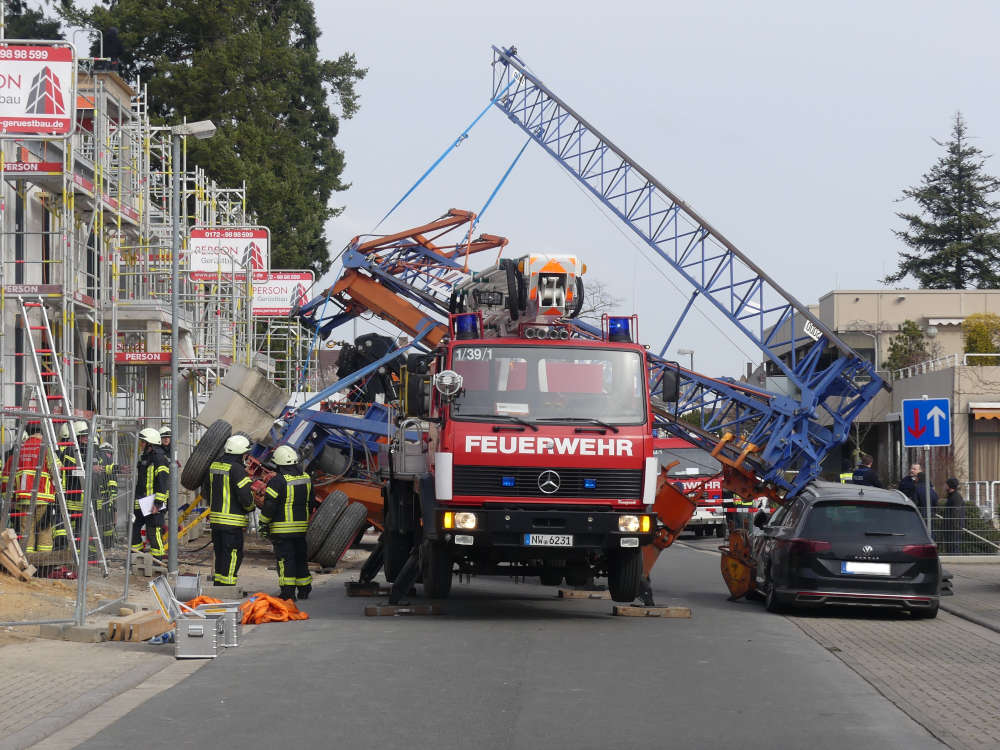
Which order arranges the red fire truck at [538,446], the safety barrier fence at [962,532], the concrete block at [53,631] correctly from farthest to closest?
the safety barrier fence at [962,532]
the red fire truck at [538,446]
the concrete block at [53,631]

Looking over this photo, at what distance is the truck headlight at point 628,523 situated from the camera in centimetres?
1465

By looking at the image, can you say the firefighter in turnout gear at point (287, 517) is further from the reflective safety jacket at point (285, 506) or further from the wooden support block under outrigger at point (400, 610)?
the wooden support block under outrigger at point (400, 610)

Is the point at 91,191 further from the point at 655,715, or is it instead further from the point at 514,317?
the point at 655,715

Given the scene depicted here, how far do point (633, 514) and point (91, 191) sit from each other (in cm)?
1386

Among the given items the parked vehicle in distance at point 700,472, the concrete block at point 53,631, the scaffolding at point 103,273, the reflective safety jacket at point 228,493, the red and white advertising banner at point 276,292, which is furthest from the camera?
the red and white advertising banner at point 276,292

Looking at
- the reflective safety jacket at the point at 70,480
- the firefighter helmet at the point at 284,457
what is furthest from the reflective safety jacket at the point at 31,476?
the firefighter helmet at the point at 284,457

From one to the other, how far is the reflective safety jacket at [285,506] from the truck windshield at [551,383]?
2.76 m

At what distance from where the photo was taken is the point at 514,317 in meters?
16.1

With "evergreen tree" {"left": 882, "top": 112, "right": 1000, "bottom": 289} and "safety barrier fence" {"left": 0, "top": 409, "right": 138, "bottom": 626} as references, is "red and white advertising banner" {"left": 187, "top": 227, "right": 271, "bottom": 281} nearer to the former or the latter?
"safety barrier fence" {"left": 0, "top": 409, "right": 138, "bottom": 626}

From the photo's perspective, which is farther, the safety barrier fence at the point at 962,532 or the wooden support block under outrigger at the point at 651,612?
the safety barrier fence at the point at 962,532

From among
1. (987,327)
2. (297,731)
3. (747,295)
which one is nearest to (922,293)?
(987,327)

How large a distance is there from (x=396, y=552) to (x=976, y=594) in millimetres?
8282

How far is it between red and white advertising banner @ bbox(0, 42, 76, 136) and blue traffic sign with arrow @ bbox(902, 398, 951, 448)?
1306 centimetres

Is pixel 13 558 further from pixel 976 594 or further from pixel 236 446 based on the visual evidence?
pixel 976 594
